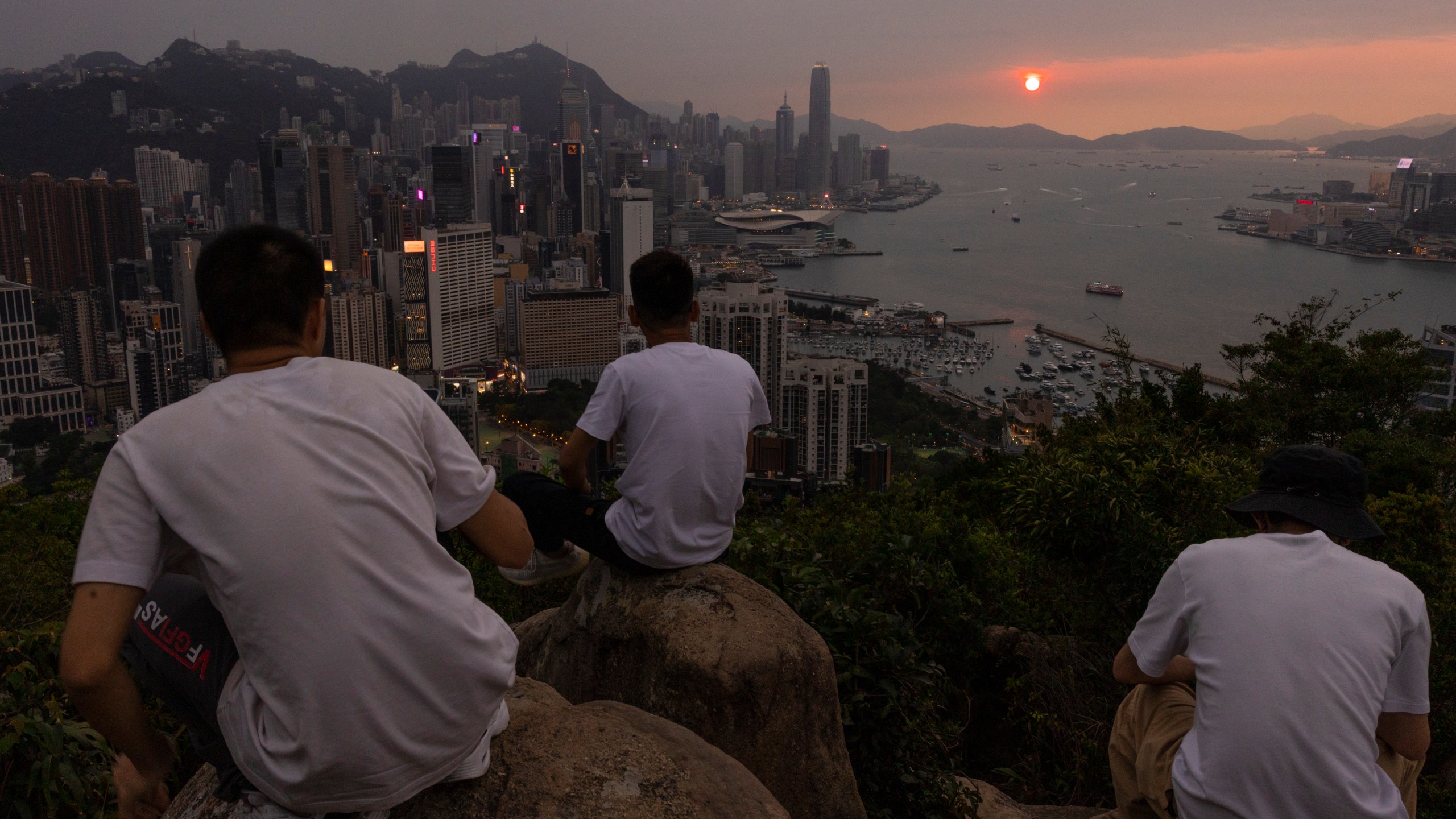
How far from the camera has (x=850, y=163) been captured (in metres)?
62.4

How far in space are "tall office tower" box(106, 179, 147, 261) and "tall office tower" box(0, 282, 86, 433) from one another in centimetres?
863

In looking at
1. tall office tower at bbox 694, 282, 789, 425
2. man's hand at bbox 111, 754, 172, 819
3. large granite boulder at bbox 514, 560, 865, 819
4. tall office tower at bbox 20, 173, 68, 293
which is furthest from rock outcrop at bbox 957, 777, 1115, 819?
tall office tower at bbox 20, 173, 68, 293

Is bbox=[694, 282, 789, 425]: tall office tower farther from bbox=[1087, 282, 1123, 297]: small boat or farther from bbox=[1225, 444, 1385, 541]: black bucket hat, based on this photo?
bbox=[1225, 444, 1385, 541]: black bucket hat

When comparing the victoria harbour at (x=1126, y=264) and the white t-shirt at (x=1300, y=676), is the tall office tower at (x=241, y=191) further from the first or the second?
the white t-shirt at (x=1300, y=676)

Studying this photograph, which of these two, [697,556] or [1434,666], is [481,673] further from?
[1434,666]

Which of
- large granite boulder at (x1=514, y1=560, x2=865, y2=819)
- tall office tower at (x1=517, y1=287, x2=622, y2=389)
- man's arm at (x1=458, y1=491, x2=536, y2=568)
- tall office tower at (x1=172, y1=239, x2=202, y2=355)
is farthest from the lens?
tall office tower at (x1=517, y1=287, x2=622, y2=389)

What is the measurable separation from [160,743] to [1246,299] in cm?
2436

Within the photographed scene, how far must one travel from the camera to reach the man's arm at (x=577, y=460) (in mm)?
1475

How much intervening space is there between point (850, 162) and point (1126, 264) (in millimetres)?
34956

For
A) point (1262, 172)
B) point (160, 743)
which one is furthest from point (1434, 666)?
point (1262, 172)

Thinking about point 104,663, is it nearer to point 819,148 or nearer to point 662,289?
point 662,289

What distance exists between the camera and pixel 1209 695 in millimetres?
1038

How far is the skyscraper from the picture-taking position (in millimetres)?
38031

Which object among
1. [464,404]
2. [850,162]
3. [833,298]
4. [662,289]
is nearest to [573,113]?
[850,162]
